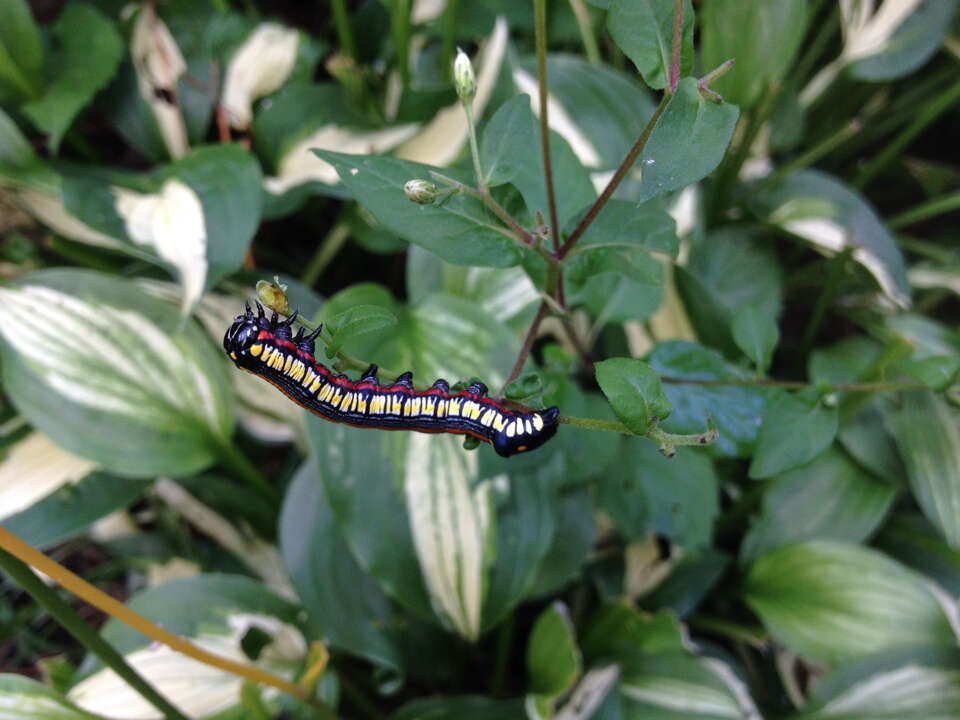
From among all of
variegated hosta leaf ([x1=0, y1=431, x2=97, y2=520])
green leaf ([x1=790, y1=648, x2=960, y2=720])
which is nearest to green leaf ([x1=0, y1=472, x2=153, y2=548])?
variegated hosta leaf ([x1=0, y1=431, x2=97, y2=520])

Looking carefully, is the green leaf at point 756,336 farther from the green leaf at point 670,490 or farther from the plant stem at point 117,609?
the plant stem at point 117,609

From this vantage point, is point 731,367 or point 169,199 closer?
point 731,367

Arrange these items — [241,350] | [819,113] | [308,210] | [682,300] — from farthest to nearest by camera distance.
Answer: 1. [819,113]
2. [308,210]
3. [682,300]
4. [241,350]

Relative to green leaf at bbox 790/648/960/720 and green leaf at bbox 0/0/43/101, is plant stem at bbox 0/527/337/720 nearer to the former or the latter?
green leaf at bbox 790/648/960/720

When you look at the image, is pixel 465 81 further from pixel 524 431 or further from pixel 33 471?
pixel 33 471

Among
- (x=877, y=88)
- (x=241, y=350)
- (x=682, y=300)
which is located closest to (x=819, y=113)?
(x=877, y=88)

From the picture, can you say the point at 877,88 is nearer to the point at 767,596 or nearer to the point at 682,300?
the point at 682,300

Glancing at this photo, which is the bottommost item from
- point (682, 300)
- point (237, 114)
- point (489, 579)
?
point (489, 579)
